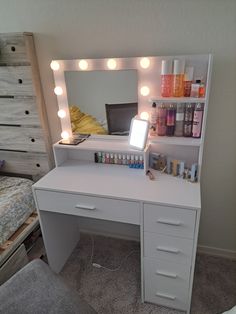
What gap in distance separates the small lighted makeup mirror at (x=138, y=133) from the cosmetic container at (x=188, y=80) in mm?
295

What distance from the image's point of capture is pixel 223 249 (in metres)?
1.92

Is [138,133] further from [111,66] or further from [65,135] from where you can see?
[65,135]

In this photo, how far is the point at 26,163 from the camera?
203 centimetres

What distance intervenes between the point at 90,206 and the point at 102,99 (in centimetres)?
73

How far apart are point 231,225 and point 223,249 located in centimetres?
24

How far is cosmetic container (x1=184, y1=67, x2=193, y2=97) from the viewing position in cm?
140

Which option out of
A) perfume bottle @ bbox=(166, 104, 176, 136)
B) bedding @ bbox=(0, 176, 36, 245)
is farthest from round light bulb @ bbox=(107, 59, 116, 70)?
bedding @ bbox=(0, 176, 36, 245)

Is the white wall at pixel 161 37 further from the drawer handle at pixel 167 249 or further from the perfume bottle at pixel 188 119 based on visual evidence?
the drawer handle at pixel 167 249

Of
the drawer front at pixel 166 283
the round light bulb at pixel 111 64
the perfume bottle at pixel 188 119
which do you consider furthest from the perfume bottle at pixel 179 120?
the drawer front at pixel 166 283

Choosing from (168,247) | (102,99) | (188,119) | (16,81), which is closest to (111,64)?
(102,99)

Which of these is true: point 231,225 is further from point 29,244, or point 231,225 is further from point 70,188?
point 29,244

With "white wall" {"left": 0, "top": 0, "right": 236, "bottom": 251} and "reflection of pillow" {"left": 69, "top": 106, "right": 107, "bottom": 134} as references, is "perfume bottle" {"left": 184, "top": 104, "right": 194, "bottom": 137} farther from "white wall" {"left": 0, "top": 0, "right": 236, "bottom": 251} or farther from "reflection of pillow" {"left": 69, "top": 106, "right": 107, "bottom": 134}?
"reflection of pillow" {"left": 69, "top": 106, "right": 107, "bottom": 134}

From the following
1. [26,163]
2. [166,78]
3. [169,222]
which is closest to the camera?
[169,222]

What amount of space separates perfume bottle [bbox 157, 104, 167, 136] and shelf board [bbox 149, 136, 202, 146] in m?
0.04
